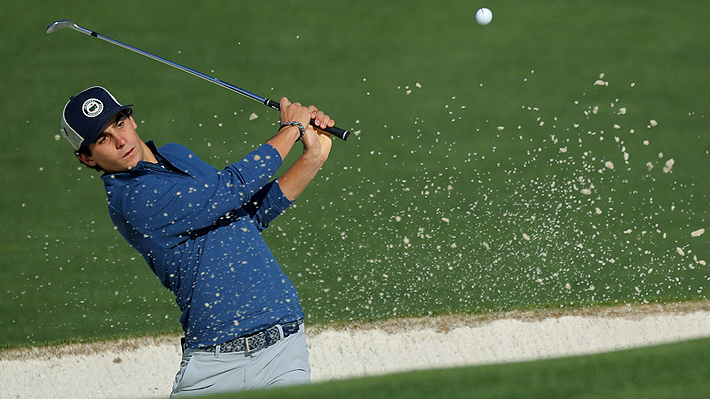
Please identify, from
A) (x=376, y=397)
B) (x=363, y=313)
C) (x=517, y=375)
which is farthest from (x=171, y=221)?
(x=363, y=313)

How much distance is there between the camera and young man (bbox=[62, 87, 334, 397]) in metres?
1.95

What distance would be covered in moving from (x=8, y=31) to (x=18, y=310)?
172 cm

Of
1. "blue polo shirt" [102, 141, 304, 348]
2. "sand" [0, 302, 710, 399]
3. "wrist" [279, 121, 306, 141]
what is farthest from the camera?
"sand" [0, 302, 710, 399]

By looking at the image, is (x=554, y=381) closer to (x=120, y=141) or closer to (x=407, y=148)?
(x=120, y=141)

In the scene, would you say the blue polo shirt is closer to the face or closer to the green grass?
the face

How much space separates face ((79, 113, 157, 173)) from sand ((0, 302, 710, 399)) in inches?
64.3

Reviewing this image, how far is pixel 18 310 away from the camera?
3.61m

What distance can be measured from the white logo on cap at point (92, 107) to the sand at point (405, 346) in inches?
68.4

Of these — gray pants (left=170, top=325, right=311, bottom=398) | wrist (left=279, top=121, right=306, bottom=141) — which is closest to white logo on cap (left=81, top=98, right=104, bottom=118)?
wrist (left=279, top=121, right=306, bottom=141)

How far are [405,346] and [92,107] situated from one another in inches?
77.0

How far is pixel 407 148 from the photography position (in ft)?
12.2

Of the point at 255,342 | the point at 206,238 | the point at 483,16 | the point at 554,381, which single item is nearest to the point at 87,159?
the point at 206,238

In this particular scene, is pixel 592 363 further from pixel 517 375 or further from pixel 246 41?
pixel 246 41

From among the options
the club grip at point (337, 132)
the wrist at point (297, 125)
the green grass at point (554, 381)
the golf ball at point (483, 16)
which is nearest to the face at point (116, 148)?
the wrist at point (297, 125)
